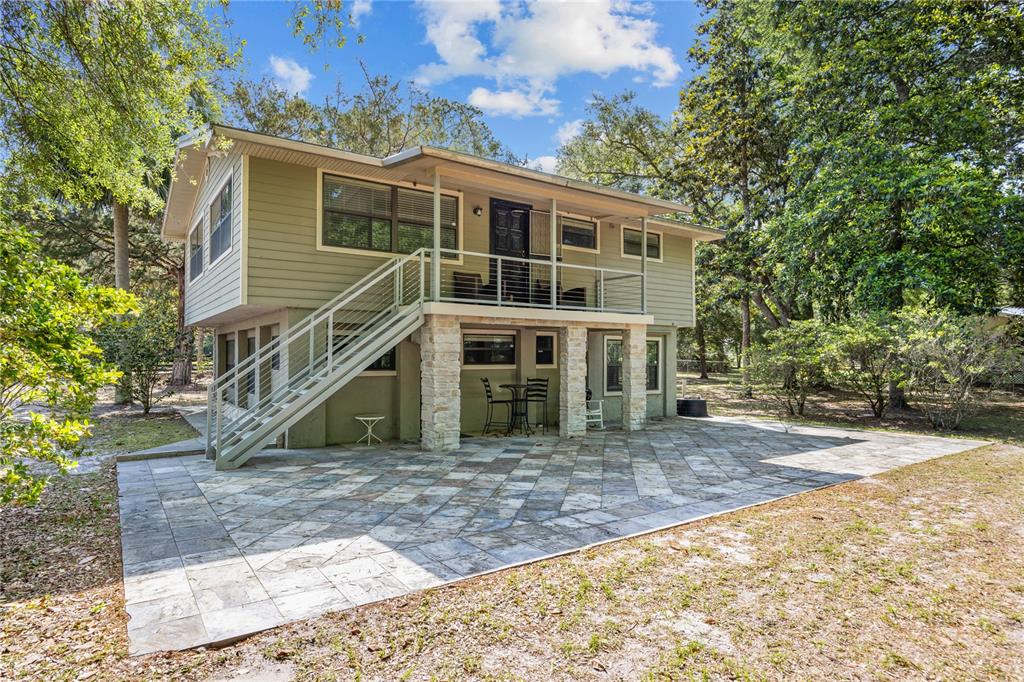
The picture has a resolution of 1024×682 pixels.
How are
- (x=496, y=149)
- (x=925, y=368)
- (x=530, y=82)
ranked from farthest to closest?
(x=496, y=149) → (x=530, y=82) → (x=925, y=368)

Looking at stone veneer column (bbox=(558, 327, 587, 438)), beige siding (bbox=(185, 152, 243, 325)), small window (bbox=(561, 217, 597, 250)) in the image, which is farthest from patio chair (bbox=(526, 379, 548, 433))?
beige siding (bbox=(185, 152, 243, 325))

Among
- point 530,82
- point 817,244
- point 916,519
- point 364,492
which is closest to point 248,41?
point 364,492

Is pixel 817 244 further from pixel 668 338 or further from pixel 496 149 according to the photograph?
pixel 496 149

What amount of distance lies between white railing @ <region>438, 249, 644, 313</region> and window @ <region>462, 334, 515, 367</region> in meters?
0.89

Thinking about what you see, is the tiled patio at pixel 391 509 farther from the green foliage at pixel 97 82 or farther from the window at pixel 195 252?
the window at pixel 195 252

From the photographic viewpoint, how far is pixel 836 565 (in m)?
4.21

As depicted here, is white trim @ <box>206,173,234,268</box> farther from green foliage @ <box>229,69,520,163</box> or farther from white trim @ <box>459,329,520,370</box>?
green foliage @ <box>229,69,520,163</box>

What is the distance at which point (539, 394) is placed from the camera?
37.2 feet

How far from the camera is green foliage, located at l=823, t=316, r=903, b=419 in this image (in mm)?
11656

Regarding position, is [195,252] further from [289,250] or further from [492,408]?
[492,408]

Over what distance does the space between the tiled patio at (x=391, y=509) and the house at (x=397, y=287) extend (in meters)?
1.07

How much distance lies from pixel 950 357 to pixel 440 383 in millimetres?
10250

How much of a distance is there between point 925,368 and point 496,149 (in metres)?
19.6

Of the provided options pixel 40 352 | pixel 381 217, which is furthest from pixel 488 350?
pixel 40 352
